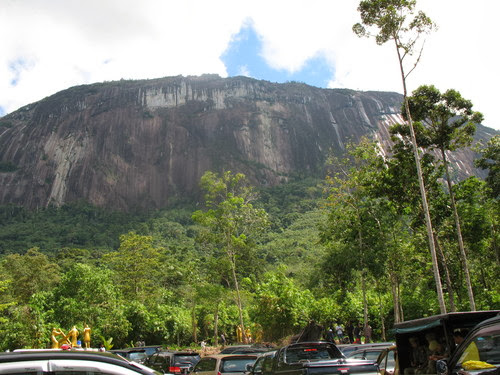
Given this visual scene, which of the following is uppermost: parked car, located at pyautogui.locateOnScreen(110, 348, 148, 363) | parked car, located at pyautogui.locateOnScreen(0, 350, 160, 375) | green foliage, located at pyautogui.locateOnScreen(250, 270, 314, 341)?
green foliage, located at pyautogui.locateOnScreen(250, 270, 314, 341)

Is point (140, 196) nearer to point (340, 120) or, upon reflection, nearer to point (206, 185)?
point (340, 120)

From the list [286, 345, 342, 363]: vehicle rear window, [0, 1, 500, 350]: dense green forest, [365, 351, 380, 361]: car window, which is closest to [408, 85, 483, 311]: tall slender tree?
[0, 1, 500, 350]: dense green forest

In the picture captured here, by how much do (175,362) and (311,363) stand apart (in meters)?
6.96

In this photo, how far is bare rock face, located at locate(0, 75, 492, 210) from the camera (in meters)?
144

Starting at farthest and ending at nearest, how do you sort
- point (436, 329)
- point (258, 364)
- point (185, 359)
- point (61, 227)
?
1. point (61, 227)
2. point (185, 359)
3. point (258, 364)
4. point (436, 329)

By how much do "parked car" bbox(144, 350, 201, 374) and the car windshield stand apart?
2.91 metres

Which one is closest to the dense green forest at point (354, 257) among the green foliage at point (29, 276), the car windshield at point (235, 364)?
the green foliage at point (29, 276)

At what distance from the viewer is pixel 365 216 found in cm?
2598

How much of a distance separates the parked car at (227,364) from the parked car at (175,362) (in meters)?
2.10

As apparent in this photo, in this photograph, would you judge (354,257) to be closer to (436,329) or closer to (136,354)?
(136,354)

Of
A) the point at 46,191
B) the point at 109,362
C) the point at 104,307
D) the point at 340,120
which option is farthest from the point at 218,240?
the point at 340,120

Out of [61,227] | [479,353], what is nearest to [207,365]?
[479,353]

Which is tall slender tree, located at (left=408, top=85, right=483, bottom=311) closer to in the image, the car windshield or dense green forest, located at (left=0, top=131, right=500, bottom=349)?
dense green forest, located at (left=0, top=131, right=500, bottom=349)

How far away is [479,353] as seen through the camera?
4.52m
